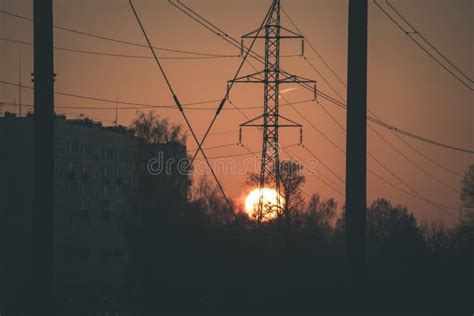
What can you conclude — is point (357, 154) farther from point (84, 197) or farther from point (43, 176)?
point (84, 197)

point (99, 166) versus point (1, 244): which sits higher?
point (99, 166)

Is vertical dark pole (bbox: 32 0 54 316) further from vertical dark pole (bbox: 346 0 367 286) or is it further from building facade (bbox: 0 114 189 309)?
building facade (bbox: 0 114 189 309)

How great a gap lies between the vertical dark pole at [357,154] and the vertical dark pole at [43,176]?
13.5ft

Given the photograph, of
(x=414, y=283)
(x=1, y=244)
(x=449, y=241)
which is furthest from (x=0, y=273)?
(x=414, y=283)

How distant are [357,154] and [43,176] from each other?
434 centimetres

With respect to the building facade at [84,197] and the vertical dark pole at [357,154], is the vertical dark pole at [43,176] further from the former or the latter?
the building facade at [84,197]

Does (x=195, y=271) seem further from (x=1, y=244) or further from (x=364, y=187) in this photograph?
(x=1, y=244)

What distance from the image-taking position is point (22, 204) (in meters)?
79.8

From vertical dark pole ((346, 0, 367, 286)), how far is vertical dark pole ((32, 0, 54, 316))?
4.13 meters

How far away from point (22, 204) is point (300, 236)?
40.6 metres

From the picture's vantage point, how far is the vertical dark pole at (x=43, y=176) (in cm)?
1683

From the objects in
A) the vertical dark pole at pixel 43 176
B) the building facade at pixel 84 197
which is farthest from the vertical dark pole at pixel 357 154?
the building facade at pixel 84 197

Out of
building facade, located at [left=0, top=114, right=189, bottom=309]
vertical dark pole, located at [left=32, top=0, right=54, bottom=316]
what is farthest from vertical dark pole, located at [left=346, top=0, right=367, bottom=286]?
building facade, located at [left=0, top=114, right=189, bottom=309]

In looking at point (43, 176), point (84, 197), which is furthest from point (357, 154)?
point (84, 197)
